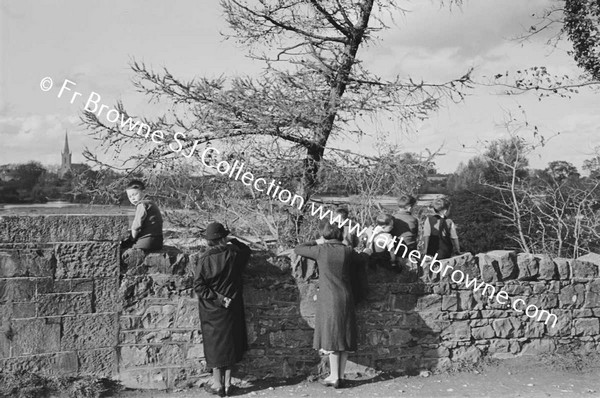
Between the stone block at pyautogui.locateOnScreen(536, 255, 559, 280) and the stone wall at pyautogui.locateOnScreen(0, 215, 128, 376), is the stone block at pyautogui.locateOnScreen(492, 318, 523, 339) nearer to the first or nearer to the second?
the stone block at pyautogui.locateOnScreen(536, 255, 559, 280)

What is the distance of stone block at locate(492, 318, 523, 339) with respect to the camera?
19.9ft

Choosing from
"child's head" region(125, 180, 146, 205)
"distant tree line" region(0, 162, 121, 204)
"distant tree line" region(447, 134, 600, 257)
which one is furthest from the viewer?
"distant tree line" region(447, 134, 600, 257)

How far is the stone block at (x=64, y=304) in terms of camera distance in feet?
17.4

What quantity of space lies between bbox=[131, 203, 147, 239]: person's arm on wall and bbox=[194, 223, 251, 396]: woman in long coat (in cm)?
69

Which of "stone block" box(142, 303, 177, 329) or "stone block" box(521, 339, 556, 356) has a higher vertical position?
"stone block" box(142, 303, 177, 329)

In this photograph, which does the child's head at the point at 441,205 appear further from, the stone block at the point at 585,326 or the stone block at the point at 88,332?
the stone block at the point at 88,332

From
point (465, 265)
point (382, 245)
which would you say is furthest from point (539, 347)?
point (382, 245)

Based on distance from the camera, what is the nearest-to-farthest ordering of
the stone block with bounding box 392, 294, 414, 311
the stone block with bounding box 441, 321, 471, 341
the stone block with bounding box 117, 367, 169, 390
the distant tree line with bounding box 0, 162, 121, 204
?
the stone block with bounding box 117, 367, 169, 390
the stone block with bounding box 392, 294, 414, 311
the stone block with bounding box 441, 321, 471, 341
the distant tree line with bounding box 0, 162, 121, 204

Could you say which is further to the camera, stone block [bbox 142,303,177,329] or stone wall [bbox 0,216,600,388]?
stone block [bbox 142,303,177,329]

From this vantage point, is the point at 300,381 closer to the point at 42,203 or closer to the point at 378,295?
the point at 378,295

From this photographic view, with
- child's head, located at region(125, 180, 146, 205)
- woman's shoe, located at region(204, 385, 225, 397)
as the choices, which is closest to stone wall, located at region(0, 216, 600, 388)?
woman's shoe, located at region(204, 385, 225, 397)

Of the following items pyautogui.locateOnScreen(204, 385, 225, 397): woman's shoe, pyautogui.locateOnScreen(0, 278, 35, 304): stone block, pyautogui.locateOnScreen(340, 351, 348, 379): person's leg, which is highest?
pyautogui.locateOnScreen(0, 278, 35, 304): stone block

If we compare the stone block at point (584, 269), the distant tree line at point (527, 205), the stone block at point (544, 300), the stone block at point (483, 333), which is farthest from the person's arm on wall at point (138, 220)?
the distant tree line at point (527, 205)

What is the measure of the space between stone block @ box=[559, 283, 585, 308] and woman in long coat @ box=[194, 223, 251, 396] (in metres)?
3.51
